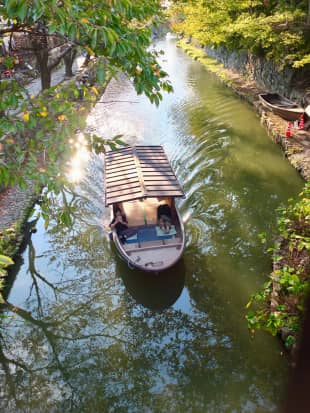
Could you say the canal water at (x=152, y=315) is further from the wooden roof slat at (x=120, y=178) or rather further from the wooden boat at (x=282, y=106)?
the wooden boat at (x=282, y=106)

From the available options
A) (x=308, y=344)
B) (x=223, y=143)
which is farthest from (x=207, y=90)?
(x=308, y=344)

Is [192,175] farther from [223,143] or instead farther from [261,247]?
[261,247]

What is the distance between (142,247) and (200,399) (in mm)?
4271

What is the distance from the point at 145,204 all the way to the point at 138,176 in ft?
4.24

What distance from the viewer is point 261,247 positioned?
11.2m

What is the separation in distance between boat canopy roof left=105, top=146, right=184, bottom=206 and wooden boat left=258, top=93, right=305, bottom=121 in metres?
8.39

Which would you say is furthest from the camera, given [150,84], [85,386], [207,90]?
[207,90]

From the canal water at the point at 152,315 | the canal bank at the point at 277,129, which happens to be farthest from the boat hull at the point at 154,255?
the canal bank at the point at 277,129

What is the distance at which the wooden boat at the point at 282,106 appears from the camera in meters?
18.1

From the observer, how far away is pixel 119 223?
11.1m

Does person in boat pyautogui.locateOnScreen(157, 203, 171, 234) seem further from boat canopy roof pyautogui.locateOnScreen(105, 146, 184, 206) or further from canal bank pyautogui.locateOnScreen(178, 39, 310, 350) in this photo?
canal bank pyautogui.locateOnScreen(178, 39, 310, 350)

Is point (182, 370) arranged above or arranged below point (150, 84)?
below

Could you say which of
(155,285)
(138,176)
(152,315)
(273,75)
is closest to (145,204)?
(138,176)

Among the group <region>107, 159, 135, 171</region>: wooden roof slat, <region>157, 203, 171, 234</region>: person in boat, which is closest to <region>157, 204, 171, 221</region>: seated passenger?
<region>157, 203, 171, 234</region>: person in boat
